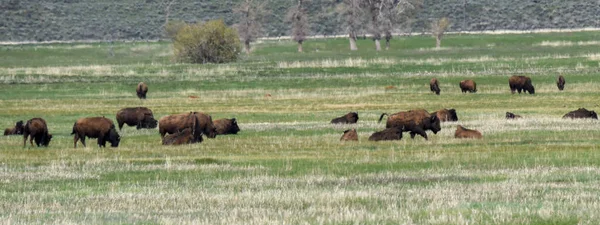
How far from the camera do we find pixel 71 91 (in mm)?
58969

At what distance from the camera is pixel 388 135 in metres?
30.1

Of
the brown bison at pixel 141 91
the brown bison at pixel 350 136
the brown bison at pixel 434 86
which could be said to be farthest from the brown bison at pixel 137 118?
the brown bison at pixel 434 86

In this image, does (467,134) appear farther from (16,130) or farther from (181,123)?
(16,130)

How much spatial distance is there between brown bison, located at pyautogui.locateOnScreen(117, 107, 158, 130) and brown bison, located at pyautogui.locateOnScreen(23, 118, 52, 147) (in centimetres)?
686

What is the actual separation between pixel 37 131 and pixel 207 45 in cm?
5750

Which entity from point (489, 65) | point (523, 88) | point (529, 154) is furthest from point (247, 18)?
point (529, 154)

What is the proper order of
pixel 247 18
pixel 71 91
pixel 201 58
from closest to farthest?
pixel 71 91 → pixel 201 58 → pixel 247 18

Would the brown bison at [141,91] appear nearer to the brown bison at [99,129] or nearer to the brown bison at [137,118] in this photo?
the brown bison at [137,118]

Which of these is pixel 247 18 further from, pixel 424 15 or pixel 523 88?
pixel 523 88

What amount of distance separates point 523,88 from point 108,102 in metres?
19.9

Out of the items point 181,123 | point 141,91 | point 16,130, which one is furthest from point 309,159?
point 141,91

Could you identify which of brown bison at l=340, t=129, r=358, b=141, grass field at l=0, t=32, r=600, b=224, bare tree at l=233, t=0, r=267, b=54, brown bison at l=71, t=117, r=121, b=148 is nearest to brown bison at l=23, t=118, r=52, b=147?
grass field at l=0, t=32, r=600, b=224

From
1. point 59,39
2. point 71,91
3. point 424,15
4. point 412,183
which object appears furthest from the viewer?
point 424,15

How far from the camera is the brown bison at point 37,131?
98.4 ft
